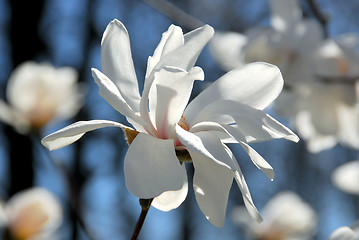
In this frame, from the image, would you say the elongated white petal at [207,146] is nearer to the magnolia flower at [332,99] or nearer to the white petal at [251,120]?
the white petal at [251,120]

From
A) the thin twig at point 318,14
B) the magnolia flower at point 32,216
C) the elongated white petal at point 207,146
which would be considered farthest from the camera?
the magnolia flower at point 32,216

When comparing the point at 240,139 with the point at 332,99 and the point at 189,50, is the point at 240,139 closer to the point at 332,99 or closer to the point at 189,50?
the point at 189,50

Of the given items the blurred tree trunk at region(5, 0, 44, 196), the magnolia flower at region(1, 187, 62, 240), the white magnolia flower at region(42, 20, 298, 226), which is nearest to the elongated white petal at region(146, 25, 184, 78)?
the white magnolia flower at region(42, 20, 298, 226)

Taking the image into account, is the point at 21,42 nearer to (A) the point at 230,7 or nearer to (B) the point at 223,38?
(A) the point at 230,7

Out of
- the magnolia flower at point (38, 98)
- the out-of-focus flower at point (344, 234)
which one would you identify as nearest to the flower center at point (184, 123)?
the out-of-focus flower at point (344, 234)

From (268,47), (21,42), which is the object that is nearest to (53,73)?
(268,47)

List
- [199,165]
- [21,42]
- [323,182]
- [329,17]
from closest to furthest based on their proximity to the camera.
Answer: [199,165] < [329,17] < [21,42] < [323,182]

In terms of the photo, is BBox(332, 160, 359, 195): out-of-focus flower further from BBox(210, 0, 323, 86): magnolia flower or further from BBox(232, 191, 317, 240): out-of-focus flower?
BBox(232, 191, 317, 240): out-of-focus flower

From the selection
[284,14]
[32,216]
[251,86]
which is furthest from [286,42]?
[32,216]
